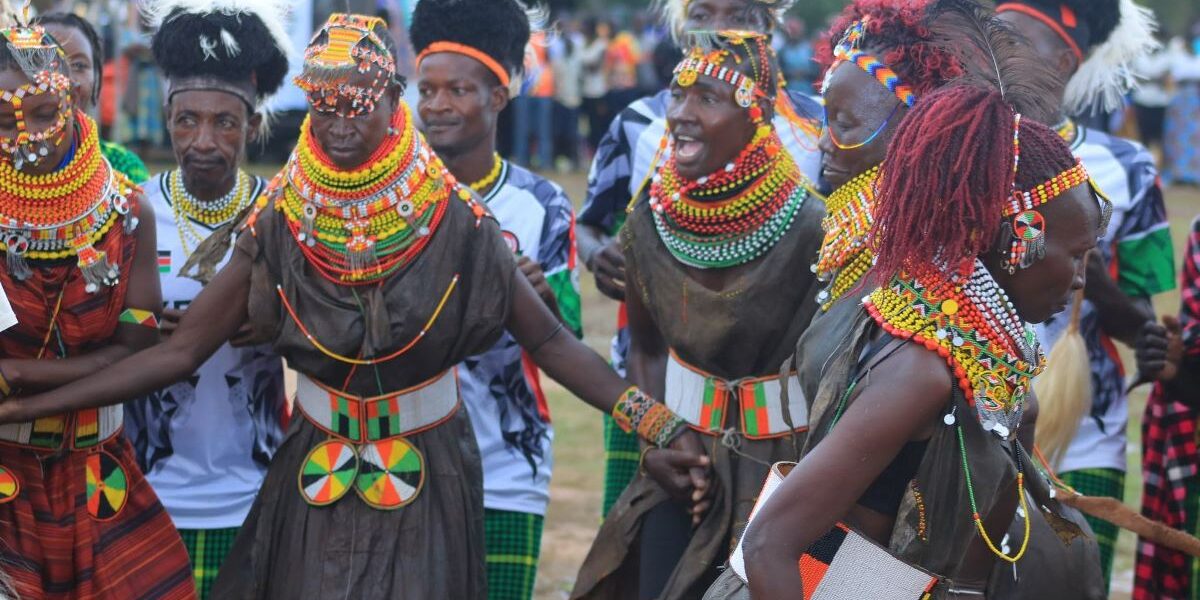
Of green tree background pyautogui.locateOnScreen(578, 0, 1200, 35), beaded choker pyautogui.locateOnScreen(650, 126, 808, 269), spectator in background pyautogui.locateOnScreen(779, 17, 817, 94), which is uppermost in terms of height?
beaded choker pyautogui.locateOnScreen(650, 126, 808, 269)

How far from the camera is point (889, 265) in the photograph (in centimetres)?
339

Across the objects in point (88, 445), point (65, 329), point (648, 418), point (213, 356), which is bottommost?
point (213, 356)

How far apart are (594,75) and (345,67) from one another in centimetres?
2076

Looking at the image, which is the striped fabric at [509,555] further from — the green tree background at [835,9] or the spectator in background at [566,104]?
the green tree background at [835,9]

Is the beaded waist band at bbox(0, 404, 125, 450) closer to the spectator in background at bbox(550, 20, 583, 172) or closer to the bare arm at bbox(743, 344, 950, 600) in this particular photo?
the bare arm at bbox(743, 344, 950, 600)

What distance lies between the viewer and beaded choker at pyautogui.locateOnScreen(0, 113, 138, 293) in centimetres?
458

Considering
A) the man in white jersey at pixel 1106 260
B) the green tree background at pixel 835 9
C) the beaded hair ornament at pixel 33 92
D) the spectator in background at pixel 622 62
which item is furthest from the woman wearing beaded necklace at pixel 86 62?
the green tree background at pixel 835 9

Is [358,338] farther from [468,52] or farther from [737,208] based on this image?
[468,52]

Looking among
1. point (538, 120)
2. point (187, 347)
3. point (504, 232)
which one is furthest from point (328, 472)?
point (538, 120)

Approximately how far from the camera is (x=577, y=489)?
944 centimetres

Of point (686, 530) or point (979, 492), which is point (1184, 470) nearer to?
point (686, 530)

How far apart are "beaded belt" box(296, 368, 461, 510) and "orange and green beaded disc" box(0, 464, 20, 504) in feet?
2.56

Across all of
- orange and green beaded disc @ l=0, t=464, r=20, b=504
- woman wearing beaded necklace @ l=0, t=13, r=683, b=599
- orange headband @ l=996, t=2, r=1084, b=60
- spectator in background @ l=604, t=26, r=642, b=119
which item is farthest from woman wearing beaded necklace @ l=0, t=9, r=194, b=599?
spectator in background @ l=604, t=26, r=642, b=119

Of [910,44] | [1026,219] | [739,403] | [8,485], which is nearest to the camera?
[1026,219]
